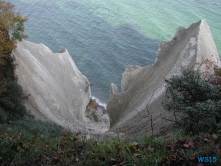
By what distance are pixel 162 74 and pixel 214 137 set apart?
16.9m

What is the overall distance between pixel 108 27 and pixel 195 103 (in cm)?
4388

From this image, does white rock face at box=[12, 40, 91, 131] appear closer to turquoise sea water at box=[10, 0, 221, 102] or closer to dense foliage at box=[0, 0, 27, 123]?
dense foliage at box=[0, 0, 27, 123]

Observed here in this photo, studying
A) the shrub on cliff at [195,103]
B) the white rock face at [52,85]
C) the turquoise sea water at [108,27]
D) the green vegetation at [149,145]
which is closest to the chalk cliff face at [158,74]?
the white rock face at [52,85]

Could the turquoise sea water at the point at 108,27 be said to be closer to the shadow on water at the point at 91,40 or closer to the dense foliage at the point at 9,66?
the shadow on water at the point at 91,40

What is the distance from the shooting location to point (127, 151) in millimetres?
6891

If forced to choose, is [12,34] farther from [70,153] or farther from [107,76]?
[107,76]

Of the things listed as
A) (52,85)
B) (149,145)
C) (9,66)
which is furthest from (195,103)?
(52,85)

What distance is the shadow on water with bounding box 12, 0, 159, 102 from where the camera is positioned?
141 ft

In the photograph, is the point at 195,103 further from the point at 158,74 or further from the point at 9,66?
the point at 9,66

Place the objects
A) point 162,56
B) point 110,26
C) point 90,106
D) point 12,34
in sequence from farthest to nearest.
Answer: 1. point 110,26
2. point 90,106
3. point 162,56
4. point 12,34

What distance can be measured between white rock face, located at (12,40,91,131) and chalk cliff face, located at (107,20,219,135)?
4323mm

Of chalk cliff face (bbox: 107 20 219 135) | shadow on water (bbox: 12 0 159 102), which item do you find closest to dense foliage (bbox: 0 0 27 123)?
chalk cliff face (bbox: 107 20 219 135)

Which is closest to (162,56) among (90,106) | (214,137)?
(90,106)

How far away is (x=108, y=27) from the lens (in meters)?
52.4
